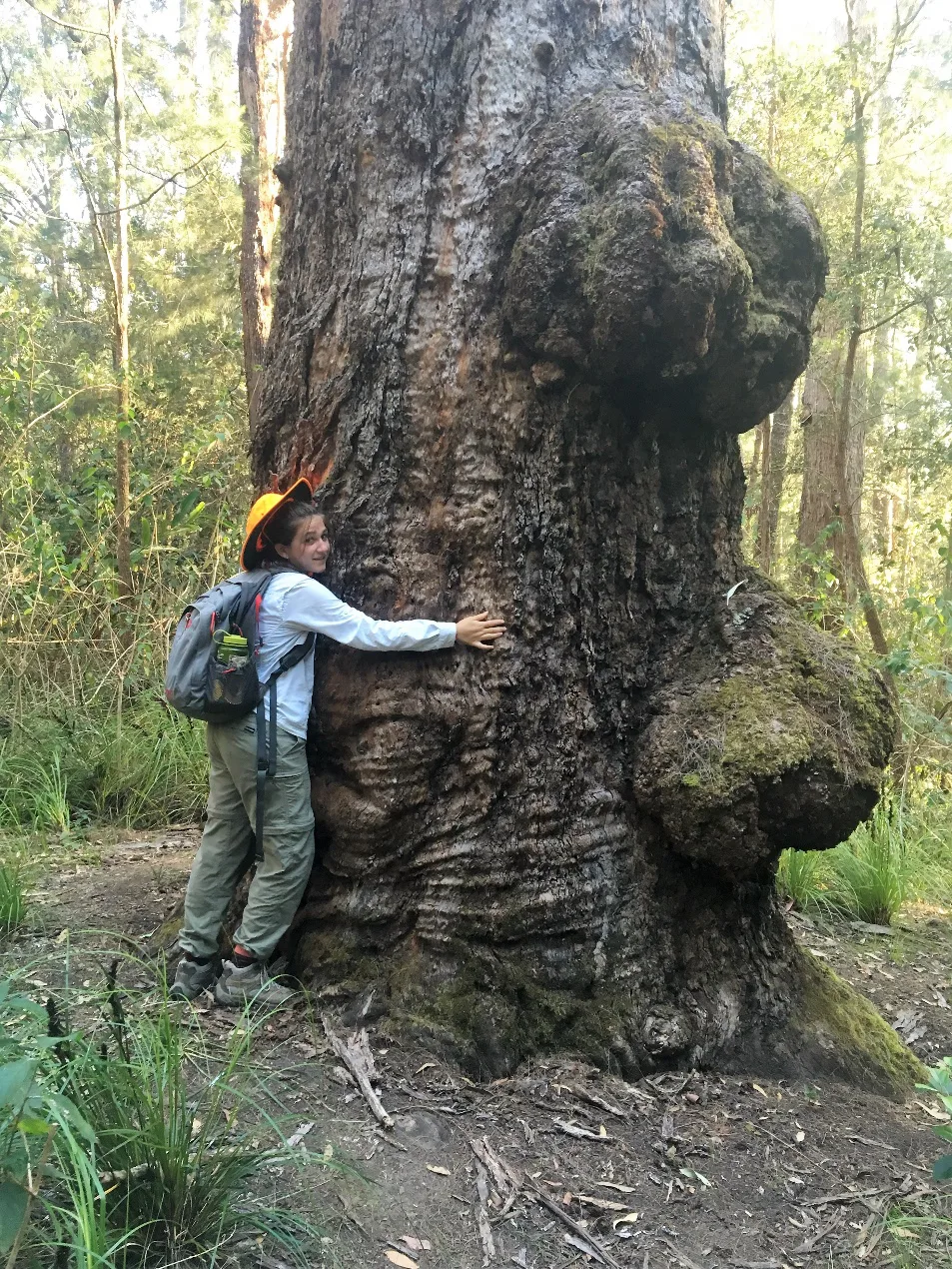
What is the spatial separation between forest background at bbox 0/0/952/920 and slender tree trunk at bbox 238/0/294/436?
0.13 m

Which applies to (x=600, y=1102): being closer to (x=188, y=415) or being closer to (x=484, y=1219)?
(x=484, y=1219)

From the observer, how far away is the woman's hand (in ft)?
10.2

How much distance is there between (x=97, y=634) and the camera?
7875 mm

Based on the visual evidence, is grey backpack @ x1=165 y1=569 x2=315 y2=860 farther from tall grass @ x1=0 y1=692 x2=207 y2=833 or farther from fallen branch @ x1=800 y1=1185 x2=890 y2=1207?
tall grass @ x1=0 y1=692 x2=207 y2=833

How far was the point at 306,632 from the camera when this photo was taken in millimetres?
3402

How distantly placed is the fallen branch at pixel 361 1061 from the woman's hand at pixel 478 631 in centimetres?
136

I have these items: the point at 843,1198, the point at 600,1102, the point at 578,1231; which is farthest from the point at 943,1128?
the point at 600,1102

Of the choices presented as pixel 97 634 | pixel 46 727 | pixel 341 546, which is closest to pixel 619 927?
pixel 341 546

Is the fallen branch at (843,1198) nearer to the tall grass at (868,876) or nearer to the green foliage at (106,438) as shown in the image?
the tall grass at (868,876)

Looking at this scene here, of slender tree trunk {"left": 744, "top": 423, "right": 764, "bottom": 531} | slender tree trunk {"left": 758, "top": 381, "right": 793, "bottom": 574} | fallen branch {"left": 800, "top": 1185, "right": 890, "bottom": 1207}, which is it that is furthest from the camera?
slender tree trunk {"left": 744, "top": 423, "right": 764, "bottom": 531}

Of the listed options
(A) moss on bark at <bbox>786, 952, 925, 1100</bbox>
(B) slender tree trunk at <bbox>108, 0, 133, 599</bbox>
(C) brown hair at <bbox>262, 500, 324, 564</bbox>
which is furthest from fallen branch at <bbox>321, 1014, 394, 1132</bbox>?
(B) slender tree trunk at <bbox>108, 0, 133, 599</bbox>

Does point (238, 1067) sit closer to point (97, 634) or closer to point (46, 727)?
point (46, 727)

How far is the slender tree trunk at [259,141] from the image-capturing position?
9.16m

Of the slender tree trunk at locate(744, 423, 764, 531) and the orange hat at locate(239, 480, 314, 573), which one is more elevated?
the slender tree trunk at locate(744, 423, 764, 531)
